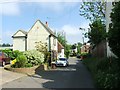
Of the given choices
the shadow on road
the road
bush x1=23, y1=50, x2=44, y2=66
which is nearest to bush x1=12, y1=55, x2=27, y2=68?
the shadow on road

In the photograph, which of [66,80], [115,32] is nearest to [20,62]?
[66,80]

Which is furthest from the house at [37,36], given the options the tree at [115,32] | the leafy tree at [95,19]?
the tree at [115,32]

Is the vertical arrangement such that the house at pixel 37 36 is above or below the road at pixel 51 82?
above

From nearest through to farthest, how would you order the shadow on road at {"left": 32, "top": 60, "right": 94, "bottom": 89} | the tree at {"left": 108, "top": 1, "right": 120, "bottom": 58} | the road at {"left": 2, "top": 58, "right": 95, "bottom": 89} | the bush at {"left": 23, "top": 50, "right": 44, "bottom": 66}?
the tree at {"left": 108, "top": 1, "right": 120, "bottom": 58} → the road at {"left": 2, "top": 58, "right": 95, "bottom": 89} → the shadow on road at {"left": 32, "top": 60, "right": 94, "bottom": 89} → the bush at {"left": 23, "top": 50, "right": 44, "bottom": 66}

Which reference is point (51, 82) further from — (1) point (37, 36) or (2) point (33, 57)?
(1) point (37, 36)

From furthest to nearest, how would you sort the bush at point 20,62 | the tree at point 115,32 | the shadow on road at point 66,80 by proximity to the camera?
the bush at point 20,62
the shadow on road at point 66,80
the tree at point 115,32

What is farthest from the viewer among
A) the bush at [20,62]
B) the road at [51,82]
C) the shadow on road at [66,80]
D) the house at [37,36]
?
the house at [37,36]

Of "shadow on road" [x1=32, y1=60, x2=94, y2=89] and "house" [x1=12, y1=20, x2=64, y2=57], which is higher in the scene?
"house" [x1=12, y1=20, x2=64, y2=57]

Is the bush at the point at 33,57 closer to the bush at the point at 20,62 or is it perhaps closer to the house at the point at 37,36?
the bush at the point at 20,62

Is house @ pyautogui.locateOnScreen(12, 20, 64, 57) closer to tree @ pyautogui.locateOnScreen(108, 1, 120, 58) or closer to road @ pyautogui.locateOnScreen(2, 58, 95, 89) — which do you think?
road @ pyautogui.locateOnScreen(2, 58, 95, 89)

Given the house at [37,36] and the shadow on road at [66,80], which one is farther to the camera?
the house at [37,36]

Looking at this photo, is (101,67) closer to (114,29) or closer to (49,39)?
(114,29)

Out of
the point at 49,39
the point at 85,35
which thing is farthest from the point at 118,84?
the point at 49,39

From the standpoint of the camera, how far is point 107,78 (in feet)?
43.0
